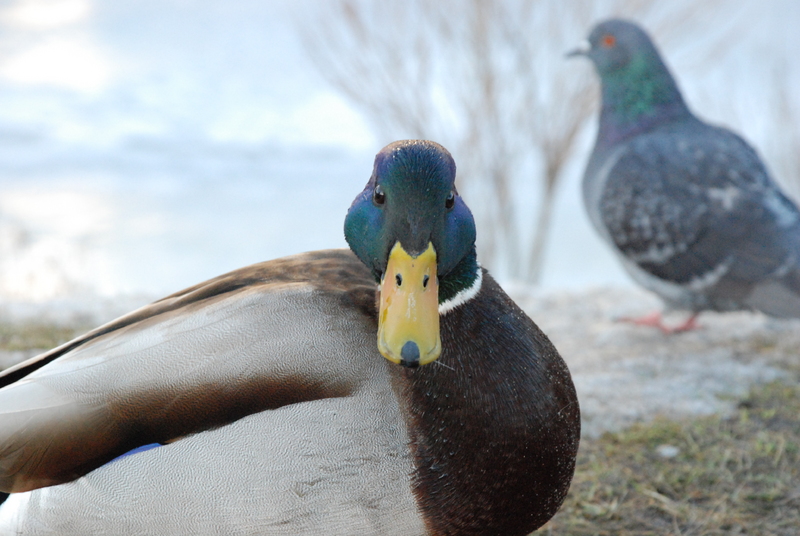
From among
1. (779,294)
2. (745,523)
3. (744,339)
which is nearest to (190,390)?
(745,523)

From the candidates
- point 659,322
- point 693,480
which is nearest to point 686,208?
point 659,322

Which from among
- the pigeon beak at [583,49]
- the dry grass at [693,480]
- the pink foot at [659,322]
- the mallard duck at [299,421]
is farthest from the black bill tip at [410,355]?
the pigeon beak at [583,49]

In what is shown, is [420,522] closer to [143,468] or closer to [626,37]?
[143,468]

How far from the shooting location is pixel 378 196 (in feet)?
4.76

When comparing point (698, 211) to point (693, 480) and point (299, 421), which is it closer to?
point (693, 480)

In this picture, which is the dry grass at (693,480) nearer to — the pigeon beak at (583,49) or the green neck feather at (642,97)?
the green neck feather at (642,97)

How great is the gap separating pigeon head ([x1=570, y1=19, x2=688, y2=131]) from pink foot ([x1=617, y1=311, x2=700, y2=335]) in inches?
43.7

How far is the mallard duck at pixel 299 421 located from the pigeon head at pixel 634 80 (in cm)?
287

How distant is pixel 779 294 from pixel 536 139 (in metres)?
2.69

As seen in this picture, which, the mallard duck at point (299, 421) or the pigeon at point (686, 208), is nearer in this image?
the mallard duck at point (299, 421)

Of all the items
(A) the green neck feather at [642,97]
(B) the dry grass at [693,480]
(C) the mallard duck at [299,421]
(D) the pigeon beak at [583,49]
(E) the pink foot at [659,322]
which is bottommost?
(E) the pink foot at [659,322]

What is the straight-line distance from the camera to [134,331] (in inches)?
64.0

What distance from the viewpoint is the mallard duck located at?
4.80 ft

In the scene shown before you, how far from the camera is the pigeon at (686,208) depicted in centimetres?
346
